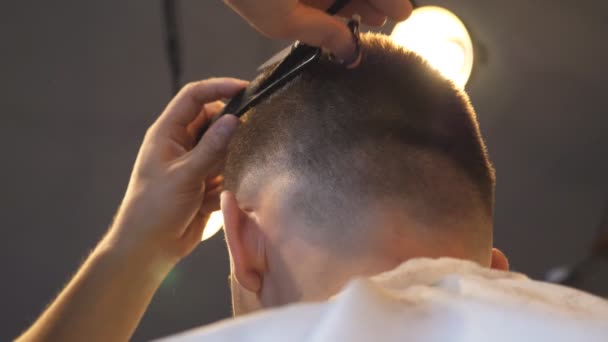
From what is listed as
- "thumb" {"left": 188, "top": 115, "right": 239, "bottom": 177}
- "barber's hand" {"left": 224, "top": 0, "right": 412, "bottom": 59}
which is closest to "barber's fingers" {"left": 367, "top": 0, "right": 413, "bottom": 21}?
"barber's hand" {"left": 224, "top": 0, "right": 412, "bottom": 59}

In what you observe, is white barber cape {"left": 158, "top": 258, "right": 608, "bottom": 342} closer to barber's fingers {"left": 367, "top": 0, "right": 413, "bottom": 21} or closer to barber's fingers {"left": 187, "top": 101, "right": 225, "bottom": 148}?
barber's fingers {"left": 367, "top": 0, "right": 413, "bottom": 21}

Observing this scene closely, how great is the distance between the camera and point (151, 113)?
6.49 ft

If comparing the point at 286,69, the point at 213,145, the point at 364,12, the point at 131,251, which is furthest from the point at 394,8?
the point at 131,251

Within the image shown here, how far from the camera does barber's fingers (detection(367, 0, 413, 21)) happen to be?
76cm

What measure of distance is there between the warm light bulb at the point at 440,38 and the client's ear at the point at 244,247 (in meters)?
0.49

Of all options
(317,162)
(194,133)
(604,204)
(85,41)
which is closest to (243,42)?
(85,41)

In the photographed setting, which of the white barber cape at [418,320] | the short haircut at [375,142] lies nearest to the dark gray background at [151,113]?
the short haircut at [375,142]

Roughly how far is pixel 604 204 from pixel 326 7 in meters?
1.99

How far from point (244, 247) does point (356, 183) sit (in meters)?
0.15

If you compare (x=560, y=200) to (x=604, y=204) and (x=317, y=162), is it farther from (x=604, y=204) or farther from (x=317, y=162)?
(x=317, y=162)

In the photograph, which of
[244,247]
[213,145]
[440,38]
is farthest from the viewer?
[440,38]

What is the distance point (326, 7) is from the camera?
77 centimetres

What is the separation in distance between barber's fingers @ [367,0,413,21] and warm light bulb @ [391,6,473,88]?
32cm

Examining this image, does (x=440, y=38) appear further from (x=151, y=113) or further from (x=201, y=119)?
(x=151, y=113)
